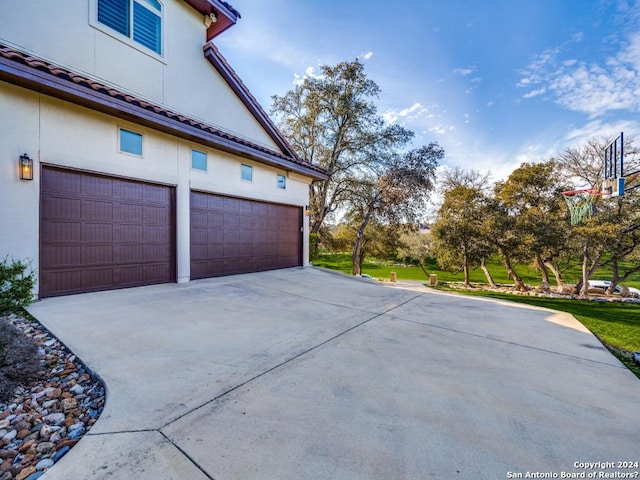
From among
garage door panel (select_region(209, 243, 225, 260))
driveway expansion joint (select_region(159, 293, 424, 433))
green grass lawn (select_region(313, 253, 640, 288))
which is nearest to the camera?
driveway expansion joint (select_region(159, 293, 424, 433))

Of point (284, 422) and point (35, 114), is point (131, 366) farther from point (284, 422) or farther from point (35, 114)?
point (35, 114)

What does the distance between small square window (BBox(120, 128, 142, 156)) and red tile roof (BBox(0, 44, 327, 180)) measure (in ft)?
0.97

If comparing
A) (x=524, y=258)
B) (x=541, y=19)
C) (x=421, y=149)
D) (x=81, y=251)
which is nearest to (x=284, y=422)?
(x=81, y=251)

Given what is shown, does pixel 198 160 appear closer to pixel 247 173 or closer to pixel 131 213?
pixel 247 173

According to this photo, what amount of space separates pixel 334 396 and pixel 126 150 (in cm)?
618

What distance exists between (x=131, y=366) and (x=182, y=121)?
210 inches

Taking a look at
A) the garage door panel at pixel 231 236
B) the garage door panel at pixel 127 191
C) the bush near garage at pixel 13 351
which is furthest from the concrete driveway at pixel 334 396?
the garage door panel at pixel 231 236

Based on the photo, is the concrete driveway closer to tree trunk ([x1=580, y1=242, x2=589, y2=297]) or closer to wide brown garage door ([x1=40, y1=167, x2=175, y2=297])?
wide brown garage door ([x1=40, y1=167, x2=175, y2=297])

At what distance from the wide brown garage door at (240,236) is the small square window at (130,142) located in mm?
1476

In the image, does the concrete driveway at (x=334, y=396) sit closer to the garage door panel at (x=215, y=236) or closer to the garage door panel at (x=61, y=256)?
the garage door panel at (x=61, y=256)

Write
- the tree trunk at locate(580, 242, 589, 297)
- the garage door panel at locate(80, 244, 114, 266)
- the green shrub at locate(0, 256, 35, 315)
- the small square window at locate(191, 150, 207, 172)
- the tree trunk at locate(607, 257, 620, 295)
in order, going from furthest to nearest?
the tree trunk at locate(607, 257, 620, 295), the tree trunk at locate(580, 242, 589, 297), the small square window at locate(191, 150, 207, 172), the garage door panel at locate(80, 244, 114, 266), the green shrub at locate(0, 256, 35, 315)

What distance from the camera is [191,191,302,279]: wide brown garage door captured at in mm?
7184

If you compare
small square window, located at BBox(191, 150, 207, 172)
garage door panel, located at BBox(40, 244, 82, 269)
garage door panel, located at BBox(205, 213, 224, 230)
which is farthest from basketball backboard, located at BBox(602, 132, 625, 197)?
garage door panel, located at BBox(40, 244, 82, 269)

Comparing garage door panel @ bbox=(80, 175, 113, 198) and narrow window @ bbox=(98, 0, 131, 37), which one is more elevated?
narrow window @ bbox=(98, 0, 131, 37)
